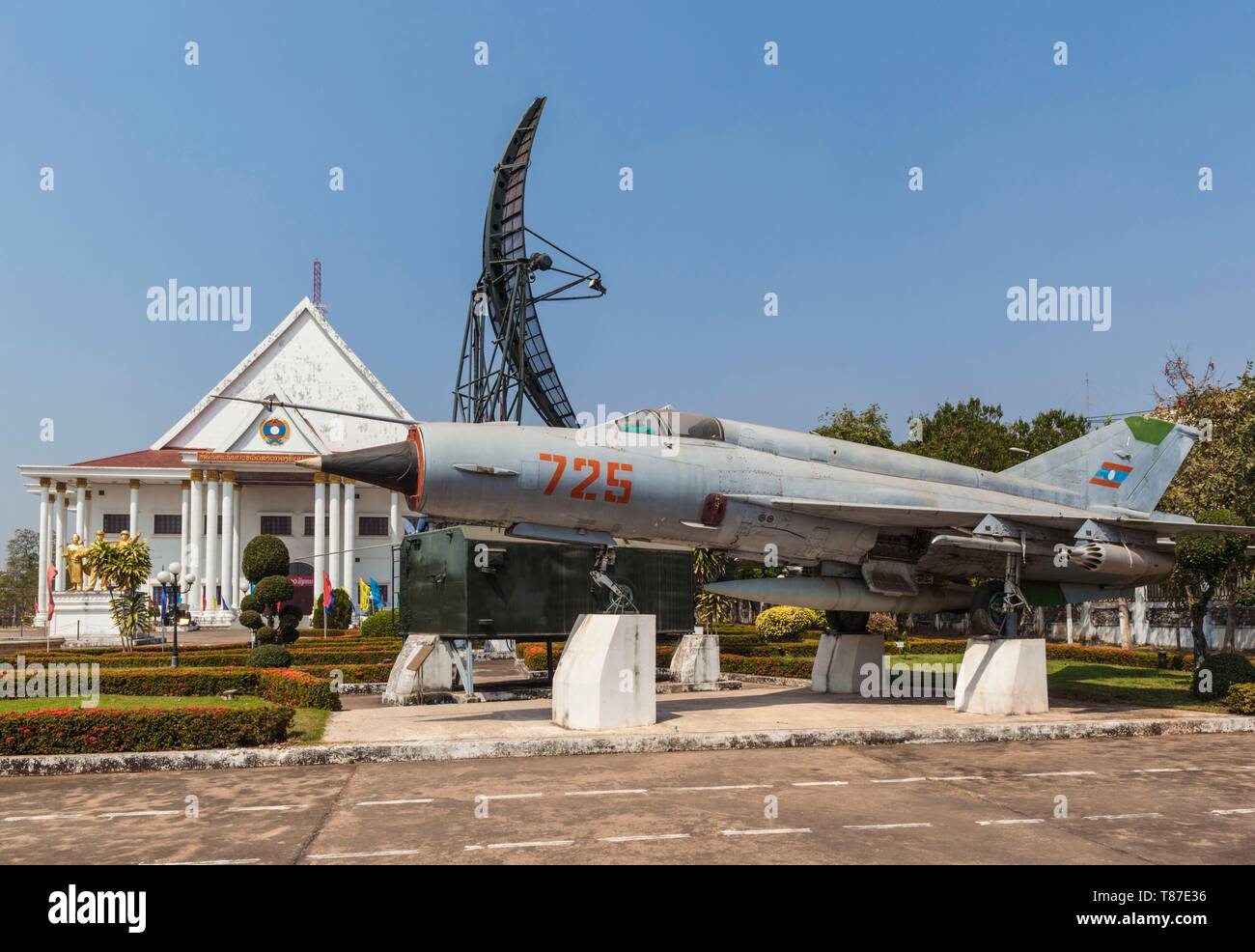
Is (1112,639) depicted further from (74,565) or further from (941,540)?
(74,565)

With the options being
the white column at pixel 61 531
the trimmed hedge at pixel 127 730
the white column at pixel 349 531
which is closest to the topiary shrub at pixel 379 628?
the white column at pixel 349 531

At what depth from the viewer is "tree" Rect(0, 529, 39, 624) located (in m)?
141

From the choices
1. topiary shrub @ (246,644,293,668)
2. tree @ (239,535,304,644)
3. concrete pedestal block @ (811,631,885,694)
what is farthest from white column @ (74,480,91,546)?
concrete pedestal block @ (811,631,885,694)

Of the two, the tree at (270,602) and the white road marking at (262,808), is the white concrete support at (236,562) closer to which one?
the tree at (270,602)

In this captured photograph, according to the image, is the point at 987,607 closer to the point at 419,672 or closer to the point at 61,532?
the point at 419,672

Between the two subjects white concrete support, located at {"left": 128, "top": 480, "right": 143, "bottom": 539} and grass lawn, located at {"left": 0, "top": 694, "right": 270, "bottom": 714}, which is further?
white concrete support, located at {"left": 128, "top": 480, "right": 143, "bottom": 539}

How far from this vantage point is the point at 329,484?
7081cm

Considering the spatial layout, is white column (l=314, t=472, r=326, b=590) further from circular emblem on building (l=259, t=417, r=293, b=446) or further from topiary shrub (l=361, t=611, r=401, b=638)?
topiary shrub (l=361, t=611, r=401, b=638)

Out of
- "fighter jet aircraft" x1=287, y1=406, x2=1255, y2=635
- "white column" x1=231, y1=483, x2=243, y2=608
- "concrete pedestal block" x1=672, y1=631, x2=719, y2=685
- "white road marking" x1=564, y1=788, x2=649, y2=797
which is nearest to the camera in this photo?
"white road marking" x1=564, y1=788, x2=649, y2=797

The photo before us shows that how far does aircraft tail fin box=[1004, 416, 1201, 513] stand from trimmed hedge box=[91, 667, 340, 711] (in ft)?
63.7

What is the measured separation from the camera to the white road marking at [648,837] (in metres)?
9.88

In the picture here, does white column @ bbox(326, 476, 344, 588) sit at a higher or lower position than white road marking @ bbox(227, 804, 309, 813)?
higher

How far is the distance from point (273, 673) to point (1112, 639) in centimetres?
4870
